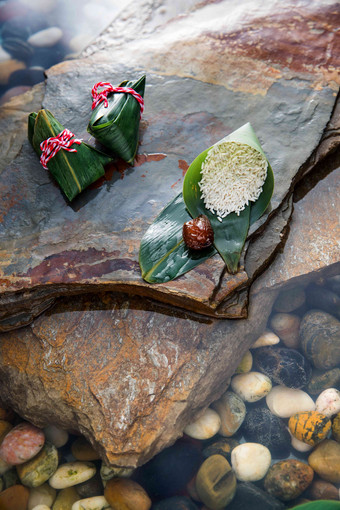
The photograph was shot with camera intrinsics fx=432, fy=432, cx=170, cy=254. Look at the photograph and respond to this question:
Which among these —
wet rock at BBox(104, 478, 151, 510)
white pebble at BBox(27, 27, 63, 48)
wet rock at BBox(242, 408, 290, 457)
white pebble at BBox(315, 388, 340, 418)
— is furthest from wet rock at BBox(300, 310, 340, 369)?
white pebble at BBox(27, 27, 63, 48)

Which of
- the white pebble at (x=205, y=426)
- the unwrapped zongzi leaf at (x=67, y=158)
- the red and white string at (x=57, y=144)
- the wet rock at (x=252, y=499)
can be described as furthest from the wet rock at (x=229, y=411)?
the red and white string at (x=57, y=144)

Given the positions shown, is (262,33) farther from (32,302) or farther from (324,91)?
(32,302)

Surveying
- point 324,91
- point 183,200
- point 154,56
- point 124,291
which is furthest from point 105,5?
point 124,291

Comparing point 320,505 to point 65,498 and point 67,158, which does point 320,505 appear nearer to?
point 65,498

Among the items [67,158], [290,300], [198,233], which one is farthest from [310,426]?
[67,158]

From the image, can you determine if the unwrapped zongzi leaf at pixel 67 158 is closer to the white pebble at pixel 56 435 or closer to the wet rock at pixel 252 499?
the white pebble at pixel 56 435

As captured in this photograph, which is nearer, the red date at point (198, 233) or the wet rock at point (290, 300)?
the red date at point (198, 233)

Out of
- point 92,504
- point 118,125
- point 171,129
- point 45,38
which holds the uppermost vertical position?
point 45,38

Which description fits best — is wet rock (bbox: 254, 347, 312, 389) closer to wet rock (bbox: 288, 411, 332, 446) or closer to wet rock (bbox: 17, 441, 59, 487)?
wet rock (bbox: 288, 411, 332, 446)
